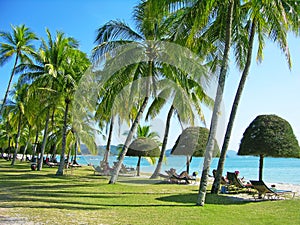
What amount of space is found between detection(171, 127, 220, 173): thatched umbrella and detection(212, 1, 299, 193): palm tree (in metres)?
6.59

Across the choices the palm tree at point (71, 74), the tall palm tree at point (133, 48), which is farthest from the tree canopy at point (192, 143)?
the palm tree at point (71, 74)

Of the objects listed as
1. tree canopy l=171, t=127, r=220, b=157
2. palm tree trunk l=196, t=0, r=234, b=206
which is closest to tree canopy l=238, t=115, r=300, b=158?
palm tree trunk l=196, t=0, r=234, b=206

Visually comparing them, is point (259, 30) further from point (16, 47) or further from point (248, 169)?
point (248, 169)

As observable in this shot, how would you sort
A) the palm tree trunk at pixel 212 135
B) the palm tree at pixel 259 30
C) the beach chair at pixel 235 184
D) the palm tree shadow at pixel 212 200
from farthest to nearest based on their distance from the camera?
the beach chair at pixel 235 184 < the palm tree shadow at pixel 212 200 < the palm tree at pixel 259 30 < the palm tree trunk at pixel 212 135

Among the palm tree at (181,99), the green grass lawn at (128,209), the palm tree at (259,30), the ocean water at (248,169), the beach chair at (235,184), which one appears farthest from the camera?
the ocean water at (248,169)

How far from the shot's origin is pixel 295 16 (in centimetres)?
1138

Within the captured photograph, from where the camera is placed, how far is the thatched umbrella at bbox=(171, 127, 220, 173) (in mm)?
19969

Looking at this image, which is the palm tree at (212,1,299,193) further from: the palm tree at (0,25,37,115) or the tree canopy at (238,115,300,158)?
the palm tree at (0,25,37,115)

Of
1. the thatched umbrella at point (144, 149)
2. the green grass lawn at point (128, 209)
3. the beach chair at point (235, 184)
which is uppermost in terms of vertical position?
the thatched umbrella at point (144, 149)

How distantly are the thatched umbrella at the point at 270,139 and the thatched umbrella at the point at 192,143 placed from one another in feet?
17.2

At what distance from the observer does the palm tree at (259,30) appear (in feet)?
34.9

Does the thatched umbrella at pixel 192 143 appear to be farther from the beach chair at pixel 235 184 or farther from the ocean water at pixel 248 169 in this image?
the beach chair at pixel 235 184

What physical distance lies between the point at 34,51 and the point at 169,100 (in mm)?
10594

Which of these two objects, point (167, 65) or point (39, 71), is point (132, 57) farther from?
point (39, 71)
